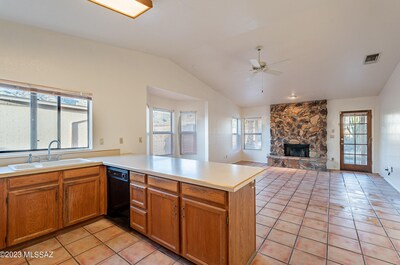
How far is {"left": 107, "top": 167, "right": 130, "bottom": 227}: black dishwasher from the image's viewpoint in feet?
7.81

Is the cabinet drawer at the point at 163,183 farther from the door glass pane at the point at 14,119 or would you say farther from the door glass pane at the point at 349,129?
the door glass pane at the point at 349,129

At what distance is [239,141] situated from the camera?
817 centimetres

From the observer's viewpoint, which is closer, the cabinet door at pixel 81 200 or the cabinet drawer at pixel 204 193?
the cabinet drawer at pixel 204 193

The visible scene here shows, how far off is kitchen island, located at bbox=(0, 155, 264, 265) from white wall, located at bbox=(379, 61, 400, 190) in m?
4.26

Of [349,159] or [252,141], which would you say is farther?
[252,141]

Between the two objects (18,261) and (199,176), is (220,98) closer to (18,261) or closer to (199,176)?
(199,176)

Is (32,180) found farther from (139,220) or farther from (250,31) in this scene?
(250,31)

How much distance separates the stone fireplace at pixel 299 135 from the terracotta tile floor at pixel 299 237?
270 centimetres

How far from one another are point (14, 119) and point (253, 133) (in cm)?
746

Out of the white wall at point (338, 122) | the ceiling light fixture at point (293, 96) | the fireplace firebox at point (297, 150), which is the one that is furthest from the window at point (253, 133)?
the white wall at point (338, 122)

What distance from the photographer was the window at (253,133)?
787cm

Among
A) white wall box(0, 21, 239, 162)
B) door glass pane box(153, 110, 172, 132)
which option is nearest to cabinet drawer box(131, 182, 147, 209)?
Result: white wall box(0, 21, 239, 162)

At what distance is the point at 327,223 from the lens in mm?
2605

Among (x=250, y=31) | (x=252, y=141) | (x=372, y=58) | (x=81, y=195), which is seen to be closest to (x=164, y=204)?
(x=81, y=195)
